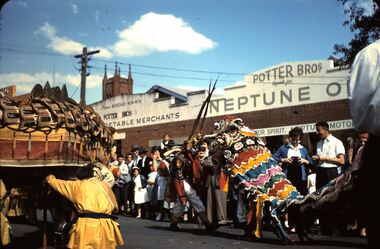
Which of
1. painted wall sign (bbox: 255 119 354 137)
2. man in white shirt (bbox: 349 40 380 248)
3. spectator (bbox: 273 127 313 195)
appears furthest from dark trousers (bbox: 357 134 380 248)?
painted wall sign (bbox: 255 119 354 137)

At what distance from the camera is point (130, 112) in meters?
32.8

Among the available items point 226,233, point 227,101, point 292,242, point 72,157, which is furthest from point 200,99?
point 72,157

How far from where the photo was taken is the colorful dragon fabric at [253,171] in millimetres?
7117

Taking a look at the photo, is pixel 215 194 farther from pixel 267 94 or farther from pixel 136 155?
pixel 267 94

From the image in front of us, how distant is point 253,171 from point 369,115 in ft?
18.1

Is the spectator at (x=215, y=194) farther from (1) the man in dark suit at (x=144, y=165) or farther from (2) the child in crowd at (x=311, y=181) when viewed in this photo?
(1) the man in dark suit at (x=144, y=165)

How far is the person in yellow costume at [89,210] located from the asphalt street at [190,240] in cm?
211

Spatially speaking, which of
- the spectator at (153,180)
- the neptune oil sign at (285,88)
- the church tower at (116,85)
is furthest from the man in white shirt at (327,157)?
the church tower at (116,85)

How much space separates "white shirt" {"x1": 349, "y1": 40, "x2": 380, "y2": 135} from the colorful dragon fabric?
4.78 meters

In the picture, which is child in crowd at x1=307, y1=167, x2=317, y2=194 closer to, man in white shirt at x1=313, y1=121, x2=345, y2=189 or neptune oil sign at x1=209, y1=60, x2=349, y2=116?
man in white shirt at x1=313, y1=121, x2=345, y2=189

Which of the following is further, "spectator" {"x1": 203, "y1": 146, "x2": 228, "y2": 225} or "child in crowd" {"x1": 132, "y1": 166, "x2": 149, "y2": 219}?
"child in crowd" {"x1": 132, "y1": 166, "x2": 149, "y2": 219}

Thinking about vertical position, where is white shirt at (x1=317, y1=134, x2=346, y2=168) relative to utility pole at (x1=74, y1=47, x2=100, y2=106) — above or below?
below

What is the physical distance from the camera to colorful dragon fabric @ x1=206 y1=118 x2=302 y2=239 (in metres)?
7.12

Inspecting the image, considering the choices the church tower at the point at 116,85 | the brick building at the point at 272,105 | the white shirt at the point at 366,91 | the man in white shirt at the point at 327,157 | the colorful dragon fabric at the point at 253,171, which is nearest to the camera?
the white shirt at the point at 366,91
